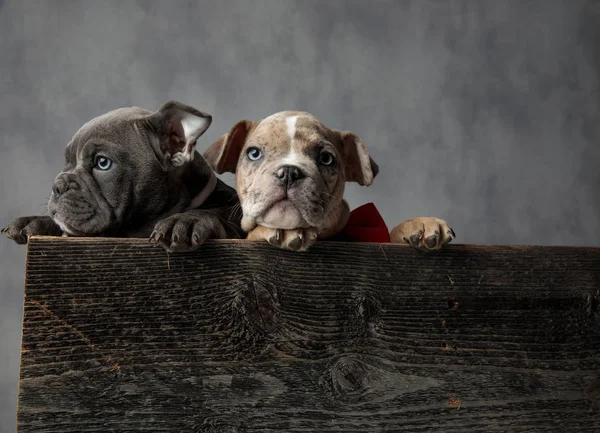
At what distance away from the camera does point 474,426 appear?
7.09 feet

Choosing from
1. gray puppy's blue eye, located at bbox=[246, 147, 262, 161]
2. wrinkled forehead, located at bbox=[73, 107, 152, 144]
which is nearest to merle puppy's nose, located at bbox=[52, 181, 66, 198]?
wrinkled forehead, located at bbox=[73, 107, 152, 144]

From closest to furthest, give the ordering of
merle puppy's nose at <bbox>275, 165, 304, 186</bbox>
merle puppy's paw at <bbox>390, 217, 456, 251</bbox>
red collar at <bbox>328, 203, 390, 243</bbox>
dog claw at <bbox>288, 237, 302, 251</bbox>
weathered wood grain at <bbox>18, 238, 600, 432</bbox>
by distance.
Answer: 1. weathered wood grain at <bbox>18, 238, 600, 432</bbox>
2. dog claw at <bbox>288, 237, 302, 251</bbox>
3. merle puppy's paw at <bbox>390, 217, 456, 251</bbox>
4. merle puppy's nose at <bbox>275, 165, 304, 186</bbox>
5. red collar at <bbox>328, 203, 390, 243</bbox>

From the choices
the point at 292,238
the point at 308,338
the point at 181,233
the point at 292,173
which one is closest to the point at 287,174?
the point at 292,173

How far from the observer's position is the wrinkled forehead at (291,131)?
2.65m

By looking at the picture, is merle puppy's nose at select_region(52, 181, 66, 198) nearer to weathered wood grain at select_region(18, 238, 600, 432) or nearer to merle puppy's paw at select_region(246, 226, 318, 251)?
weathered wood grain at select_region(18, 238, 600, 432)

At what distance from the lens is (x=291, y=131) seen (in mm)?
2670

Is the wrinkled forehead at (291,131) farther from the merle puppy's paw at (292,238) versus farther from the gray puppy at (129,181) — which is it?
the merle puppy's paw at (292,238)

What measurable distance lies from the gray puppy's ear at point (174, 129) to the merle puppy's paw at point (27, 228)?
21.7 inches

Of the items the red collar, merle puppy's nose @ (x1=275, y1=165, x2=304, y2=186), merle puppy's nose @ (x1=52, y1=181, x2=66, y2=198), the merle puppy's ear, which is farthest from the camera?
the merle puppy's ear

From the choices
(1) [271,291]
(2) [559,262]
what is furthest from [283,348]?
(2) [559,262]

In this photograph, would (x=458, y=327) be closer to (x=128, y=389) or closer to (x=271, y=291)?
(x=271, y=291)

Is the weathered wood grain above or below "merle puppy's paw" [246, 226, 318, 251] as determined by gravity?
below

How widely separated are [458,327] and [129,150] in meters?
1.57

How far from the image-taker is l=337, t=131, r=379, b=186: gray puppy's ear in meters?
2.88
